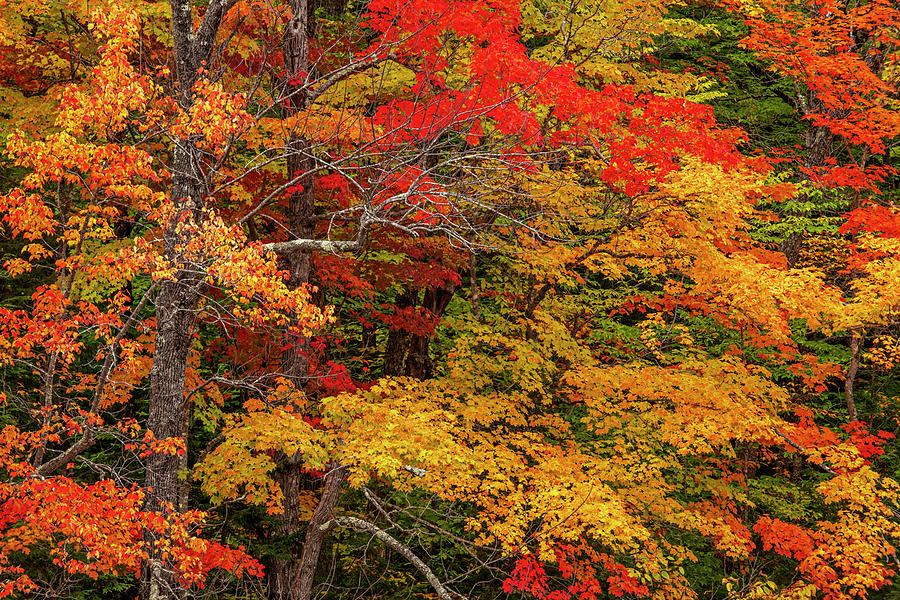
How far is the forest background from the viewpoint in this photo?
8.68 meters

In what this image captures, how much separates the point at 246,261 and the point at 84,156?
186cm

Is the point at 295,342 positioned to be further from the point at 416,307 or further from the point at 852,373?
the point at 852,373

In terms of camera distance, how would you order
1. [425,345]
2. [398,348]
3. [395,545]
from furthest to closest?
[398,348]
[425,345]
[395,545]

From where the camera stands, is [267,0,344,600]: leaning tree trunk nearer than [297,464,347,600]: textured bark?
Yes

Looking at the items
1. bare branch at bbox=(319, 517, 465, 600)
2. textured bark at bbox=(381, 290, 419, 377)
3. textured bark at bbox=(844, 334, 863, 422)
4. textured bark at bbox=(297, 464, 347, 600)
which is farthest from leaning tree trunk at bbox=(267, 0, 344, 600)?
textured bark at bbox=(844, 334, 863, 422)

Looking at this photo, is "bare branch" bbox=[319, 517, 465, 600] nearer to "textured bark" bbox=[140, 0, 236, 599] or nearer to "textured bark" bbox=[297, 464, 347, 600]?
"textured bark" bbox=[297, 464, 347, 600]

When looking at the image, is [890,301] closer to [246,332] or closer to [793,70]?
[793,70]

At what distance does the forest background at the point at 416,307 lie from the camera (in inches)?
342

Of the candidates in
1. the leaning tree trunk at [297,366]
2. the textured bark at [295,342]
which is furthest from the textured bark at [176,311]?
the leaning tree trunk at [297,366]

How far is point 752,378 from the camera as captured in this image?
1413 cm

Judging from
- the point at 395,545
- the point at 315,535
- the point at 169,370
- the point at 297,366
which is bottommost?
the point at 315,535

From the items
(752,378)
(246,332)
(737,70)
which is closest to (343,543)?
(246,332)

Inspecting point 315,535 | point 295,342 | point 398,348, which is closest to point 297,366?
point 295,342

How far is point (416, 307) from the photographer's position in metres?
15.0
